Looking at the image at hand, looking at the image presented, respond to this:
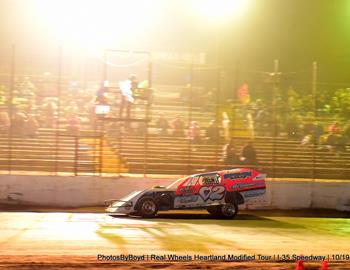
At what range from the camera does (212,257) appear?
33.6 feet

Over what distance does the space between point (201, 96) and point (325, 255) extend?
13400 mm

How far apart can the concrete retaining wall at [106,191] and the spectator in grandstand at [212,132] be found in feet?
7.47

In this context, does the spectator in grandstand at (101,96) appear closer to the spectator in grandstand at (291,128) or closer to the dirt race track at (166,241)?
the dirt race track at (166,241)

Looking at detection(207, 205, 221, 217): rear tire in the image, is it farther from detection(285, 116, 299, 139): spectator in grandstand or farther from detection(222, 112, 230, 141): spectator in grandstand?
detection(285, 116, 299, 139): spectator in grandstand

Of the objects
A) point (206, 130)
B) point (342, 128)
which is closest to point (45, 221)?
point (206, 130)

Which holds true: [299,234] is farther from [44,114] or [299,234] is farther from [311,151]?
[44,114]

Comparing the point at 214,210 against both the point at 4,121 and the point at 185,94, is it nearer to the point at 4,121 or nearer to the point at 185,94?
the point at 185,94

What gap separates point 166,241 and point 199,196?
16.4ft

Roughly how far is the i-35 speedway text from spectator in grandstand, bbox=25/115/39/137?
5045 millimetres

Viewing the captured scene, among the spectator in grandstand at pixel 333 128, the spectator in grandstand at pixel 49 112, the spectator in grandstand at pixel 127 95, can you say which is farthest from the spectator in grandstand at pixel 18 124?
the spectator in grandstand at pixel 333 128

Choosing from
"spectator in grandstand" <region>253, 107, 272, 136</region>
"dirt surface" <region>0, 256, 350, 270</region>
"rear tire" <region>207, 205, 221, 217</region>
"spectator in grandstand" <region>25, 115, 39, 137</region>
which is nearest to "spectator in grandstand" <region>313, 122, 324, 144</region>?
"spectator in grandstand" <region>253, 107, 272, 136</region>

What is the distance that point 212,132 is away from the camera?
22344mm

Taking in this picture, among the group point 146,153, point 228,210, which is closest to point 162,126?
point 146,153

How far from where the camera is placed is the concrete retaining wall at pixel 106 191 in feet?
66.1
